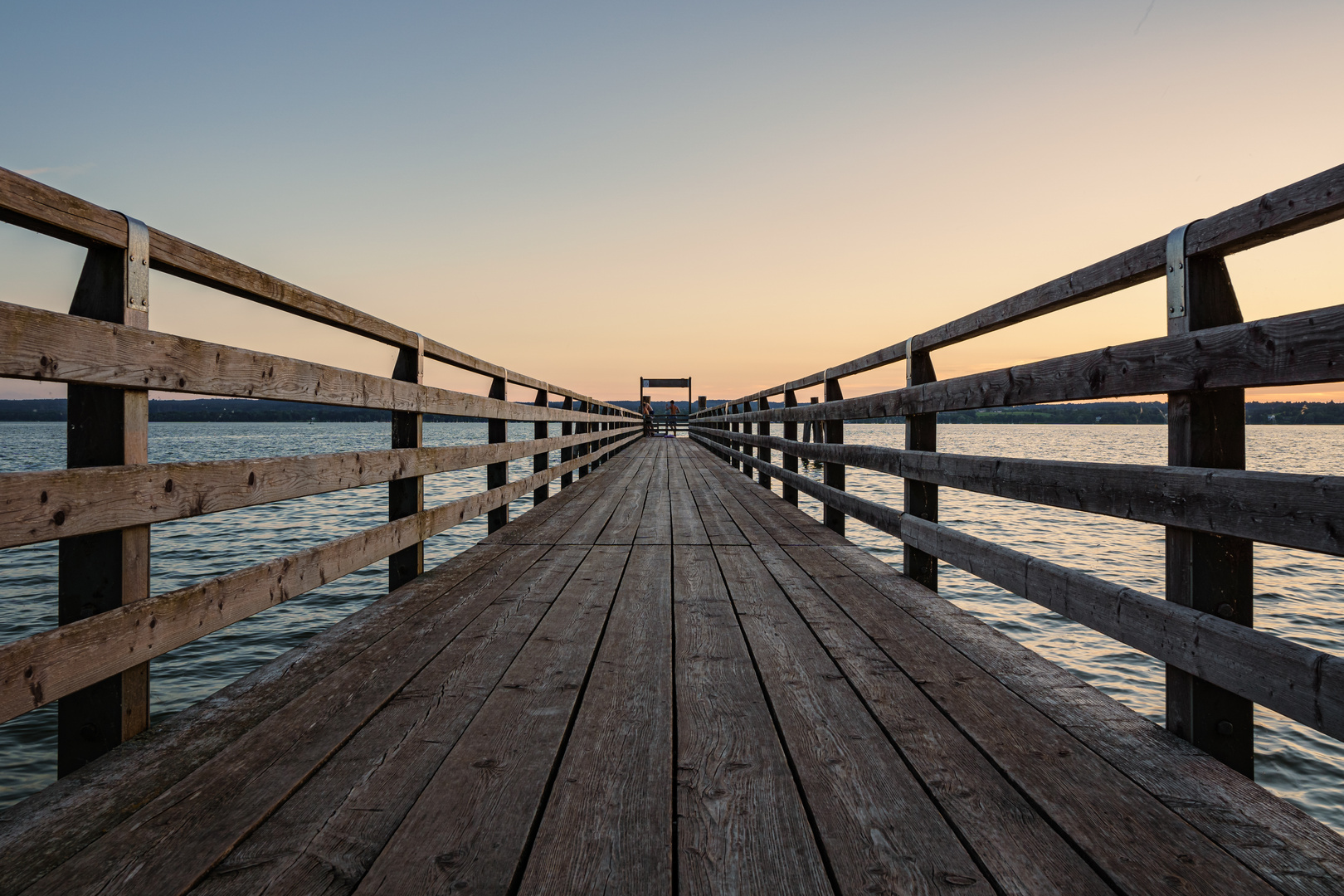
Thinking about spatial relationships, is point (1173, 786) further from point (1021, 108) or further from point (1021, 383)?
point (1021, 108)

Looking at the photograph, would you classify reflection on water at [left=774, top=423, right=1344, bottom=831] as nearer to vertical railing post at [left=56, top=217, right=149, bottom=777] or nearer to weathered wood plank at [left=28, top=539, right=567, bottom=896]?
weathered wood plank at [left=28, top=539, right=567, bottom=896]

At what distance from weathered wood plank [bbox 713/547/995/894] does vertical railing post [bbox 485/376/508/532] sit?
299 centimetres

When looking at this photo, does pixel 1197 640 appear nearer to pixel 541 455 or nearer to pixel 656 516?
pixel 656 516

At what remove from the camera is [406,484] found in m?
3.22

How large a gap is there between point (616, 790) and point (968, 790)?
2.52 feet

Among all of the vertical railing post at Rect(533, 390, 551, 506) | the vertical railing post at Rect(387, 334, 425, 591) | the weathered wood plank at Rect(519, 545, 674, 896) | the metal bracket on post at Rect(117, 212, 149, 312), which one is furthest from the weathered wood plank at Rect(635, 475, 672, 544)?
the metal bracket on post at Rect(117, 212, 149, 312)

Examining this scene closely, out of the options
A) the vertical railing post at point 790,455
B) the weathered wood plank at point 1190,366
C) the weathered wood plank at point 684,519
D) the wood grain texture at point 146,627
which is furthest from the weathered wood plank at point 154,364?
the vertical railing post at point 790,455

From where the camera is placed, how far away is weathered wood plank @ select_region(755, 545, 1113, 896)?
1.10 m

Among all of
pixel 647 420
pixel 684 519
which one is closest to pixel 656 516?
pixel 684 519

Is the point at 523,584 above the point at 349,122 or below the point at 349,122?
below

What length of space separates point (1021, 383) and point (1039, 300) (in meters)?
0.30

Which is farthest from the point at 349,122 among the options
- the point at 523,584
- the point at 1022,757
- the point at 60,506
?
the point at 1022,757

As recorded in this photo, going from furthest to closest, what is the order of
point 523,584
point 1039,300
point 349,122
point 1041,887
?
1. point 349,122
2. point 523,584
3. point 1039,300
4. point 1041,887

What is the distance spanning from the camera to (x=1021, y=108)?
830 cm
